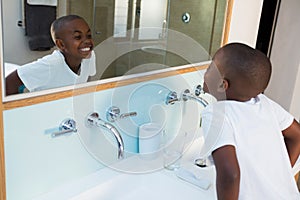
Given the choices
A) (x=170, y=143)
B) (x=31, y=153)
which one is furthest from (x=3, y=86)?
(x=170, y=143)

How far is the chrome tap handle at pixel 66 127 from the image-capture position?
1017 mm

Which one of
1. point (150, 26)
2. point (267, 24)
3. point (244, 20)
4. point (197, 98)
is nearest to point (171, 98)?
point (197, 98)

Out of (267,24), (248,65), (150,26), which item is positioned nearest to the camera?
(248,65)

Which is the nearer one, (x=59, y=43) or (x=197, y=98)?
(x=59, y=43)

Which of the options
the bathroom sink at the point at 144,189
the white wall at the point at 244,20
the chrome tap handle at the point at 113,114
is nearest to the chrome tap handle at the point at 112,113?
the chrome tap handle at the point at 113,114

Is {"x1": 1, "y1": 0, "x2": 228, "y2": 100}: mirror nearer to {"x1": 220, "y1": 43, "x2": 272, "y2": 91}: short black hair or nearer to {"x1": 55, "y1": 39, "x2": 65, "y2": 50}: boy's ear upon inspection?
{"x1": 55, "y1": 39, "x2": 65, "y2": 50}: boy's ear

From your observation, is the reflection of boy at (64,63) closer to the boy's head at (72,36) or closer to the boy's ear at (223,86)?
the boy's head at (72,36)

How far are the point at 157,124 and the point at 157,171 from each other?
207 mm

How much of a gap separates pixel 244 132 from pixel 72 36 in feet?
2.02

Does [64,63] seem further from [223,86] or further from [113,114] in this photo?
[223,86]

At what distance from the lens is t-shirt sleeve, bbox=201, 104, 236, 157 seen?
2.73 feet

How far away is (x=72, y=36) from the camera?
41.3 inches

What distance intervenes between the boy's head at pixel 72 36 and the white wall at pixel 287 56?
225 cm

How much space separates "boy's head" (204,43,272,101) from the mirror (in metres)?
0.44
